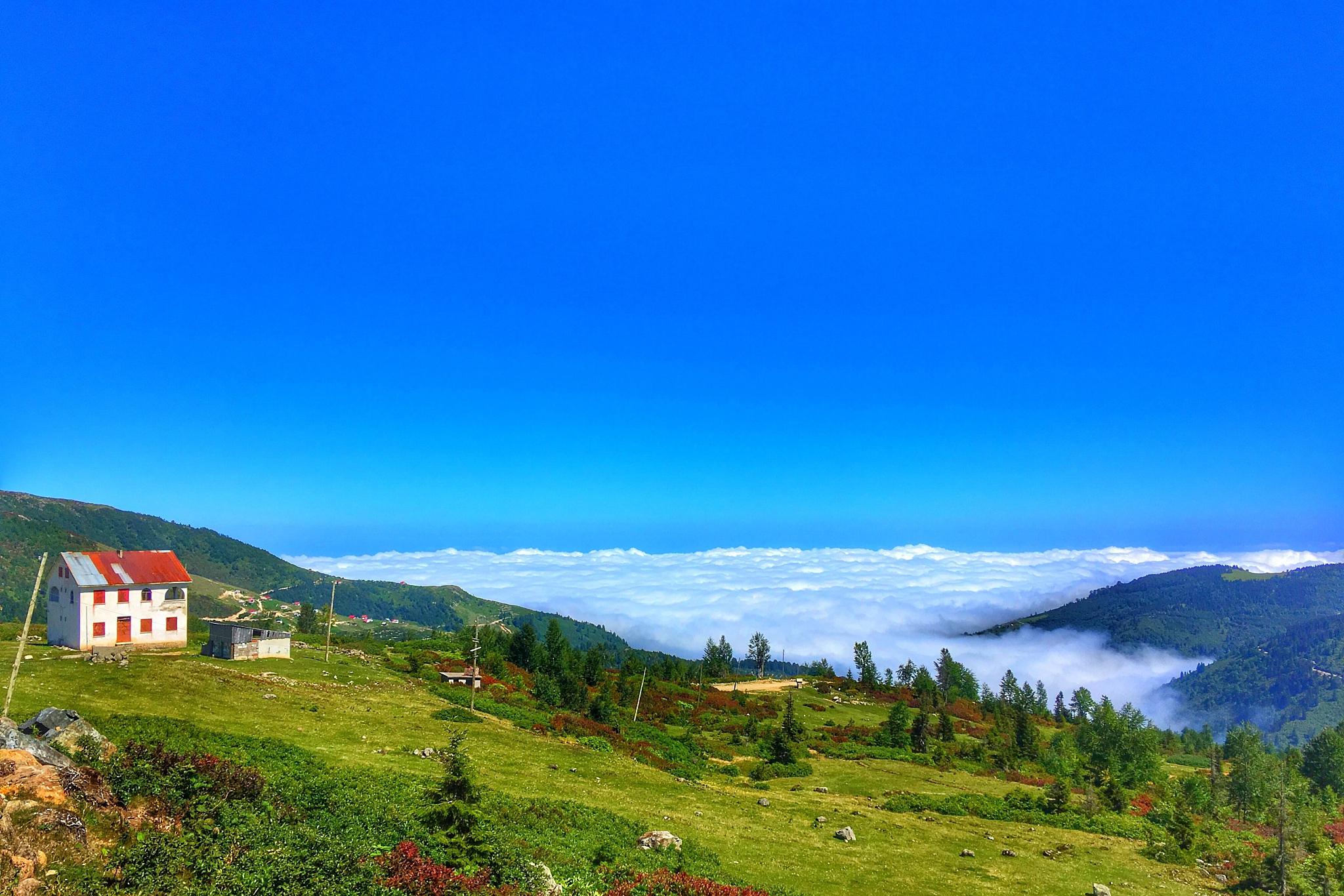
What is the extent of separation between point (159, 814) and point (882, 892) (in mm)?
27207

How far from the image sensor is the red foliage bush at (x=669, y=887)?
19.6 meters

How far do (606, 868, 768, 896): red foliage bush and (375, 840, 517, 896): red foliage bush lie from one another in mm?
3837

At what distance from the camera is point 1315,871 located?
120ft

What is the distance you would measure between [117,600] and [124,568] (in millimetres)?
2633

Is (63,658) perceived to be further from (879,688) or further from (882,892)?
(879,688)

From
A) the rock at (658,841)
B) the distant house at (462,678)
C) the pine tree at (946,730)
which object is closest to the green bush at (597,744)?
the distant house at (462,678)

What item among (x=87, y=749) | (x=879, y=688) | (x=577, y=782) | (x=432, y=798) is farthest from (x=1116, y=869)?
(x=879, y=688)

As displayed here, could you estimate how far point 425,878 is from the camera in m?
16.8

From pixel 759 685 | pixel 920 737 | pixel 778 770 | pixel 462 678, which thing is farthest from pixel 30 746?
pixel 759 685

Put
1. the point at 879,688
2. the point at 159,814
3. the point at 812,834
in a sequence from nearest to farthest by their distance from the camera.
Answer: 1. the point at 159,814
2. the point at 812,834
3. the point at 879,688

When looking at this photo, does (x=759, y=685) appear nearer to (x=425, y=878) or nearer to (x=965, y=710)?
(x=965, y=710)

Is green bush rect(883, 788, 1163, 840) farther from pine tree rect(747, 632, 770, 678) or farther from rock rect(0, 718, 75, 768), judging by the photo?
pine tree rect(747, 632, 770, 678)

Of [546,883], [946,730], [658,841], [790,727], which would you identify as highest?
[546,883]

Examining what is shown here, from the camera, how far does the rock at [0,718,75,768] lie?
17891 millimetres
